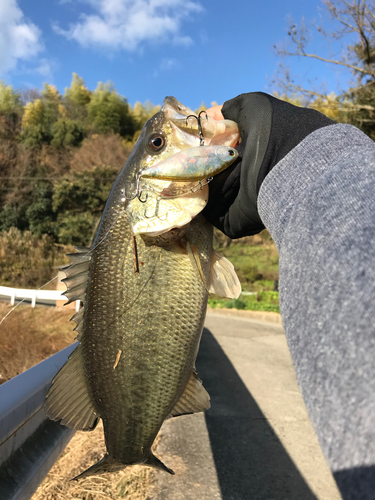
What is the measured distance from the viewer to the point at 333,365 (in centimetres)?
71

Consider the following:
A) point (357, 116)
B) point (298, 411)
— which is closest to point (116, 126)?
point (357, 116)

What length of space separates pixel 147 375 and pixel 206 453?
2.34 meters

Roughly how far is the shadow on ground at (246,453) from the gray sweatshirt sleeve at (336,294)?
267 centimetres

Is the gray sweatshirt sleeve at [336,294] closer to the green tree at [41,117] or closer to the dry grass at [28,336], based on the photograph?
the dry grass at [28,336]

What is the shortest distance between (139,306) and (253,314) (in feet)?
41.2

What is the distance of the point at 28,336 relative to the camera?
3.55 m

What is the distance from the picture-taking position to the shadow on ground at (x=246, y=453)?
2967 millimetres

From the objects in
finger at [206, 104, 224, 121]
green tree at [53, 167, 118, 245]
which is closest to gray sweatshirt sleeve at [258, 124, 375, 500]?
finger at [206, 104, 224, 121]

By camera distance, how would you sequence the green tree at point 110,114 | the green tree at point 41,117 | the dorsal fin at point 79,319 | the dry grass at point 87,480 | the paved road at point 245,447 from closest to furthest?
the dorsal fin at point 79,319 → the dry grass at point 87,480 → the paved road at point 245,447 → the green tree at point 41,117 → the green tree at point 110,114

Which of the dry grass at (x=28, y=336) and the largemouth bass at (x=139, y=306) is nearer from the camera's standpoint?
the largemouth bass at (x=139, y=306)

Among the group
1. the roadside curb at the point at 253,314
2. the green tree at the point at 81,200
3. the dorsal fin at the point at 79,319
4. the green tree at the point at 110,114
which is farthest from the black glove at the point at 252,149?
the green tree at the point at 110,114

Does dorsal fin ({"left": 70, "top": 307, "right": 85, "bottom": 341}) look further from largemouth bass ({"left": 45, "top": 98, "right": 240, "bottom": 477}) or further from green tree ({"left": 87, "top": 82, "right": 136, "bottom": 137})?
green tree ({"left": 87, "top": 82, "right": 136, "bottom": 137})

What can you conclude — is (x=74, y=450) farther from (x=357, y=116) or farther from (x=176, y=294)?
(x=357, y=116)

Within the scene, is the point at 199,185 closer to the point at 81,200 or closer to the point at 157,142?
the point at 157,142
